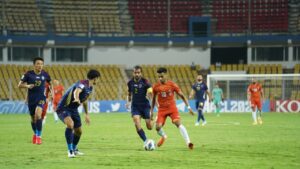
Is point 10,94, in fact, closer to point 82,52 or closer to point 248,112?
point 82,52

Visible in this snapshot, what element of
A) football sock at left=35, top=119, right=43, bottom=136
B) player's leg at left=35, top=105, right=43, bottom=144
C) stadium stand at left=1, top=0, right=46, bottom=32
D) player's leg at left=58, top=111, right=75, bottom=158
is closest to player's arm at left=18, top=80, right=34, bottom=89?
player's leg at left=35, top=105, right=43, bottom=144

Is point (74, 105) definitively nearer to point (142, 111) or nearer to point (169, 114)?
point (142, 111)

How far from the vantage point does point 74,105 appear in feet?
50.4

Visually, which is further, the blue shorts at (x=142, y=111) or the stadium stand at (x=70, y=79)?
the stadium stand at (x=70, y=79)

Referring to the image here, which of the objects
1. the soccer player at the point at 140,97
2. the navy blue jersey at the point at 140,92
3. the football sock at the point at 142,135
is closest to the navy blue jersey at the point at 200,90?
the soccer player at the point at 140,97

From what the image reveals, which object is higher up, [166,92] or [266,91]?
[166,92]

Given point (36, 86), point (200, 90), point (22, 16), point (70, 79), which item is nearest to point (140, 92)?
point (36, 86)

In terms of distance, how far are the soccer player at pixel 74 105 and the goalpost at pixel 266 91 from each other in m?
31.5

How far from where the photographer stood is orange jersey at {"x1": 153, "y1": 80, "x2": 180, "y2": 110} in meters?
18.1

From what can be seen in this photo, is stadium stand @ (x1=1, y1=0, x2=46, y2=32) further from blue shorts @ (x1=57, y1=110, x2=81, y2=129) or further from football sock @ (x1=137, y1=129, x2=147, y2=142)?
blue shorts @ (x1=57, y1=110, x2=81, y2=129)

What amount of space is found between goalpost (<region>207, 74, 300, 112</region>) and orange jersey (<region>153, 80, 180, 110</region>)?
2831 centimetres

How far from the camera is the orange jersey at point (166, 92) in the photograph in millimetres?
18109

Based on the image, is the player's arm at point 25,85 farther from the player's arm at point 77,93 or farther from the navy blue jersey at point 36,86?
the player's arm at point 77,93

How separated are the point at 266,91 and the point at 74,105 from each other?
34242mm
